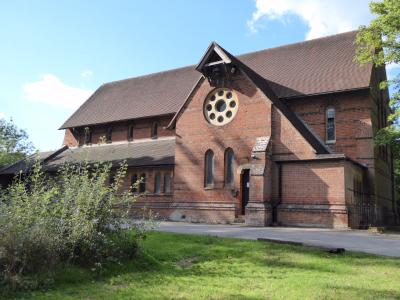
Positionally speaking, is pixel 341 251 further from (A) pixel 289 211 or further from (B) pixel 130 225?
(A) pixel 289 211

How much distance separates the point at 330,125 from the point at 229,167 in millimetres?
7160

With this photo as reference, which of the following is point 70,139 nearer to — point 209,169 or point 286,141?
point 209,169

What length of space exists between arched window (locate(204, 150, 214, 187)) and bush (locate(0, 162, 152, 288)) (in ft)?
50.2

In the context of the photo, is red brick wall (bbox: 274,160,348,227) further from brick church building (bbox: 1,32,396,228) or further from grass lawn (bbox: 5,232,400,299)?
grass lawn (bbox: 5,232,400,299)

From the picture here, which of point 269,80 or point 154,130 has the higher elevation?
point 269,80

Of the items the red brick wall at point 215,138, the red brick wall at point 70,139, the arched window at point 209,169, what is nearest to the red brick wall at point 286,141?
the red brick wall at point 215,138

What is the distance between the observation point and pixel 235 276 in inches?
347

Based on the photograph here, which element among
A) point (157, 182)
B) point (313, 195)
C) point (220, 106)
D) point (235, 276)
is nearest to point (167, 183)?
point (157, 182)

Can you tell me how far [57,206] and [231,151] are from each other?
55.4 feet

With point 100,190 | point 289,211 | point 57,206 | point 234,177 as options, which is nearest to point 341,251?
point 100,190

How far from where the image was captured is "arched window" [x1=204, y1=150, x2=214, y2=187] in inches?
1010

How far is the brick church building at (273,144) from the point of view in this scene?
872 inches

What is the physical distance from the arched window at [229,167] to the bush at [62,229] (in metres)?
14.7

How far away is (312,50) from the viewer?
1236 inches
